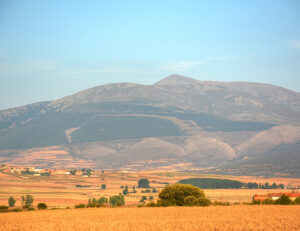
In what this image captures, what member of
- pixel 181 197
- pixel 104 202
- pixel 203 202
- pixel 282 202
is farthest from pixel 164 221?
pixel 104 202

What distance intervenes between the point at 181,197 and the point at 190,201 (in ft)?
12.9

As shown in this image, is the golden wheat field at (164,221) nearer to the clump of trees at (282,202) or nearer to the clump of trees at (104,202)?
the clump of trees at (282,202)

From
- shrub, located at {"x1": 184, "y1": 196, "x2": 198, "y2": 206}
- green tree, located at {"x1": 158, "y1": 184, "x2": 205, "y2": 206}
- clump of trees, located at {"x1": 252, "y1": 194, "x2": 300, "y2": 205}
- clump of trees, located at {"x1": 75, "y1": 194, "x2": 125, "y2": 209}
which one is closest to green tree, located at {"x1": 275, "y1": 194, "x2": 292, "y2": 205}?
clump of trees, located at {"x1": 252, "y1": 194, "x2": 300, "y2": 205}

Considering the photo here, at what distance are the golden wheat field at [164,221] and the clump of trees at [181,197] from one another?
13.5 metres

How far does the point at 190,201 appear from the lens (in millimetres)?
78500

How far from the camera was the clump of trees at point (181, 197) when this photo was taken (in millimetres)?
77887

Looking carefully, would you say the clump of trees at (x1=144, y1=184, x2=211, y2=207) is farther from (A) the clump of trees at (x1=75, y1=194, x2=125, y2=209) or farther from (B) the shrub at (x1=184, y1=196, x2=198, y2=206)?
(A) the clump of trees at (x1=75, y1=194, x2=125, y2=209)

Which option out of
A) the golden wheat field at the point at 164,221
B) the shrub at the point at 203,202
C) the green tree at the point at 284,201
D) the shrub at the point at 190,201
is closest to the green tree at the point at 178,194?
the shrub at the point at 190,201

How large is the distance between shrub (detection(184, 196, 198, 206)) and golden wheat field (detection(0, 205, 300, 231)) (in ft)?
43.9

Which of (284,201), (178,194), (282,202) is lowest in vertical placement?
(282,202)

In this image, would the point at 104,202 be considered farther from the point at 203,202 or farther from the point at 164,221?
the point at 164,221

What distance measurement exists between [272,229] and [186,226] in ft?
26.2

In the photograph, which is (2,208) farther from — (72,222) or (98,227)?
(98,227)

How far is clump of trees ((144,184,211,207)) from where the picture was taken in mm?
77887
